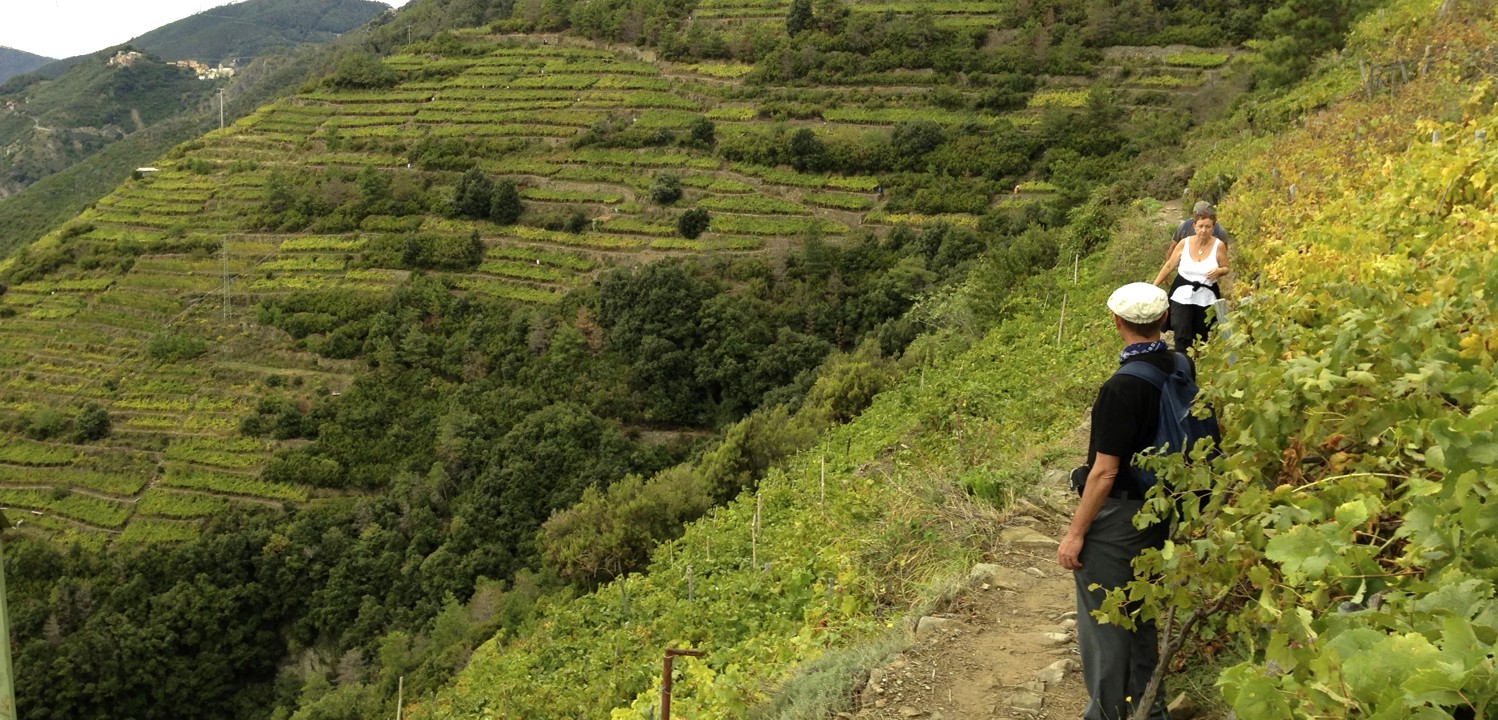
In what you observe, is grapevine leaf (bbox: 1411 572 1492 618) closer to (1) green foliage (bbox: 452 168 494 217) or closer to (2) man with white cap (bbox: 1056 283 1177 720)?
(2) man with white cap (bbox: 1056 283 1177 720)

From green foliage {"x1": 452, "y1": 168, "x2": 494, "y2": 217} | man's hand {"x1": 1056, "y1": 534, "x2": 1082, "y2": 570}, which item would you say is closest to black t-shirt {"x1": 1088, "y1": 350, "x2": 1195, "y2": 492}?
man's hand {"x1": 1056, "y1": 534, "x2": 1082, "y2": 570}

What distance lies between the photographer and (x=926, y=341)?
1555 centimetres

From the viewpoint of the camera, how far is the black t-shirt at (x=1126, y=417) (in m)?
2.59

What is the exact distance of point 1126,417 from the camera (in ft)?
8.49

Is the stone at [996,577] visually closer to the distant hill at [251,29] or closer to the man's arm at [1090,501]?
the man's arm at [1090,501]

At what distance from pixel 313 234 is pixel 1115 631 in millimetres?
35689

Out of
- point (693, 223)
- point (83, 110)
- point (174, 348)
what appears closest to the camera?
point (174, 348)

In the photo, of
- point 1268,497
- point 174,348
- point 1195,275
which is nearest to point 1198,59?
point 1195,275

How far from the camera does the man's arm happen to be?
261 centimetres

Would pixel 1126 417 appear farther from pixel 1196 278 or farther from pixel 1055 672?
pixel 1196 278

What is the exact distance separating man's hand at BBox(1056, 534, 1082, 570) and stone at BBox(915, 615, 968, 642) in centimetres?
112

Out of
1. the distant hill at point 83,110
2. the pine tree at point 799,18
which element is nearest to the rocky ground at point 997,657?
the pine tree at point 799,18

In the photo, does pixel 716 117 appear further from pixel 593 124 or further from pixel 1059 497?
pixel 1059 497

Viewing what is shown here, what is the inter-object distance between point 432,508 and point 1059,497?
21578mm
